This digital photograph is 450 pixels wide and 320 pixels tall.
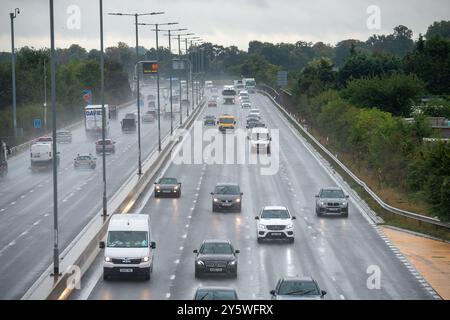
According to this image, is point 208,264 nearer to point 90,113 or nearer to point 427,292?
point 427,292

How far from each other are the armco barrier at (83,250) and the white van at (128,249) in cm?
155

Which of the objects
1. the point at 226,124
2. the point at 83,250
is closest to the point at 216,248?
the point at 83,250

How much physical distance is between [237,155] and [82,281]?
56322mm

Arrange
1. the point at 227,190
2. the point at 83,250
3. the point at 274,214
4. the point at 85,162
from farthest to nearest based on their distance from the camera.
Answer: the point at 85,162, the point at 227,190, the point at 274,214, the point at 83,250

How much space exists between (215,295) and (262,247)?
19.2m

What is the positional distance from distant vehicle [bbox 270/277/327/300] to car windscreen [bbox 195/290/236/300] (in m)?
1.98

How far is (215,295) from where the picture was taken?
29.2 metres

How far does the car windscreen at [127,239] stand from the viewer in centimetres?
3970

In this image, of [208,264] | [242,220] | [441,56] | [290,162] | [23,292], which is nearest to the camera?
[23,292]

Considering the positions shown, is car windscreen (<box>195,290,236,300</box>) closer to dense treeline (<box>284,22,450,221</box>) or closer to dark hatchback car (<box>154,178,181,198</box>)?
dense treeline (<box>284,22,450,221</box>)

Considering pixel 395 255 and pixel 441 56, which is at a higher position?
pixel 441 56

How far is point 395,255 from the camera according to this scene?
45906 millimetres

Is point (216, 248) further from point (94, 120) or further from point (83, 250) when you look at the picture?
point (94, 120)

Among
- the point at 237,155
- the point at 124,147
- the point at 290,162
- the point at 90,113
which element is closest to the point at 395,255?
the point at 290,162
